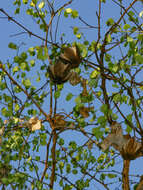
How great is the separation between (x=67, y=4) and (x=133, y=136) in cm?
125

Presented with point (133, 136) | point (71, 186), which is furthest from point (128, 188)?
point (71, 186)

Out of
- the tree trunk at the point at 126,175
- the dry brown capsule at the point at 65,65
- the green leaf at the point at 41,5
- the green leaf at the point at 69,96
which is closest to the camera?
the green leaf at the point at 69,96

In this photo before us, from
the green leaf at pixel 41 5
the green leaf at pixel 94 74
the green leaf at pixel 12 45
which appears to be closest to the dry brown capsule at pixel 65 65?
the green leaf at pixel 94 74

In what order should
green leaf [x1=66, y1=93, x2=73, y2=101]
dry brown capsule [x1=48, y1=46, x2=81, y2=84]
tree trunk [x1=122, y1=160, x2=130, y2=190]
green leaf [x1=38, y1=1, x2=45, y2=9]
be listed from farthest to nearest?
green leaf [x1=38, y1=1, x2=45, y2=9], tree trunk [x1=122, y1=160, x2=130, y2=190], dry brown capsule [x1=48, y1=46, x2=81, y2=84], green leaf [x1=66, y1=93, x2=73, y2=101]

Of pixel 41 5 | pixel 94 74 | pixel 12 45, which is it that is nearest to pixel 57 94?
pixel 94 74

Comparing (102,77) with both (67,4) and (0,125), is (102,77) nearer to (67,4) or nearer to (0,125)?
(67,4)

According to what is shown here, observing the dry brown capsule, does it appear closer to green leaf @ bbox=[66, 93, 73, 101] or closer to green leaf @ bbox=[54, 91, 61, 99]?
green leaf @ bbox=[54, 91, 61, 99]

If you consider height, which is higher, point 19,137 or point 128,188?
point 19,137

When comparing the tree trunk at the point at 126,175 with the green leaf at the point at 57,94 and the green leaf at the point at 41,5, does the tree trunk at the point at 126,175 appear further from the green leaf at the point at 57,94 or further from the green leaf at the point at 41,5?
the green leaf at the point at 41,5

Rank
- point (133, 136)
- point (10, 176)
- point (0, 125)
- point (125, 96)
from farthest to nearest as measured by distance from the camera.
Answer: point (0, 125), point (125, 96), point (133, 136), point (10, 176)

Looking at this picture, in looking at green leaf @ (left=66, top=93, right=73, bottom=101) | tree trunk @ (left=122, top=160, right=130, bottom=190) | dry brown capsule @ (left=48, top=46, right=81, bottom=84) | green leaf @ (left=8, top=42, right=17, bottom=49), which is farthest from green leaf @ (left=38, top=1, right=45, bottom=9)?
tree trunk @ (left=122, top=160, right=130, bottom=190)

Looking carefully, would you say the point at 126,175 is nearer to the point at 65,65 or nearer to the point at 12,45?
the point at 65,65

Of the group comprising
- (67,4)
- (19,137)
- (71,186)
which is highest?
(67,4)

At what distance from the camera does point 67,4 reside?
3.11 m
